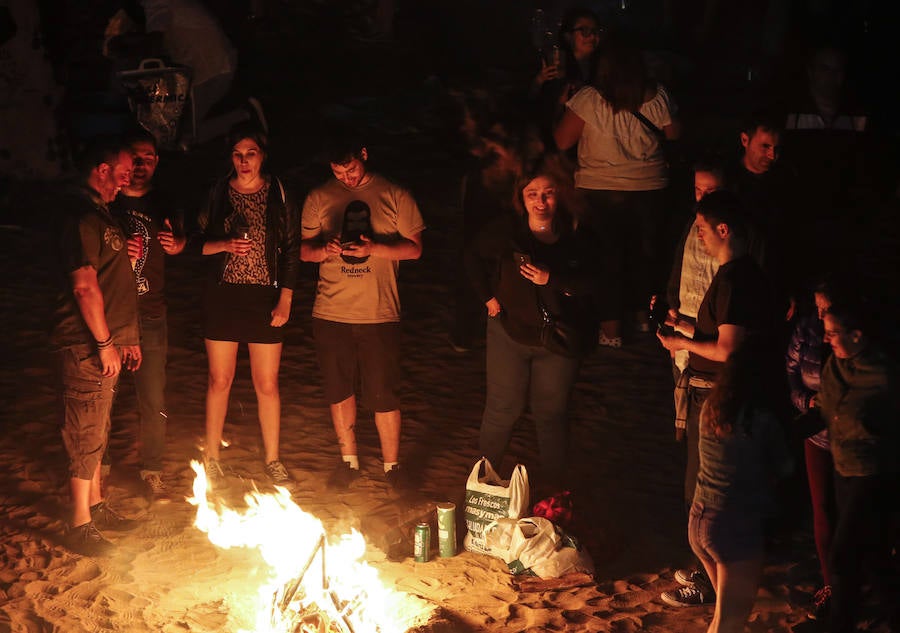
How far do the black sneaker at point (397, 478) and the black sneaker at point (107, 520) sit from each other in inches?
61.9

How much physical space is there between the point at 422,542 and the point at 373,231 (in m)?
1.84

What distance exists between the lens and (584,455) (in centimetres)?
834

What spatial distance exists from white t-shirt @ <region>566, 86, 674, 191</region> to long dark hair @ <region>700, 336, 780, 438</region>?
3.66 m

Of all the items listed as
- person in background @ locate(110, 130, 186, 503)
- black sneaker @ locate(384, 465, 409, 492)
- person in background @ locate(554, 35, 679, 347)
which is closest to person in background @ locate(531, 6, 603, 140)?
person in background @ locate(554, 35, 679, 347)

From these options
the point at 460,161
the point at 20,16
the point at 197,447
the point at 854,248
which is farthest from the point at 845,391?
the point at 20,16

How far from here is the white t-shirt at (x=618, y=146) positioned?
844 cm

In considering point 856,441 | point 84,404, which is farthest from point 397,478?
point 856,441

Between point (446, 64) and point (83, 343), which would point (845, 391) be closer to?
point (83, 343)

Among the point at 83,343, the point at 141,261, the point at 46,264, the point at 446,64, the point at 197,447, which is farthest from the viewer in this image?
the point at 446,64

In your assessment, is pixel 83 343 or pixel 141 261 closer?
pixel 83 343

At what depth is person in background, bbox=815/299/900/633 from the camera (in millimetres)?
5355

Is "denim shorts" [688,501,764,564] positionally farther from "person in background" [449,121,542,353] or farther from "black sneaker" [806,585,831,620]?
"person in background" [449,121,542,353]

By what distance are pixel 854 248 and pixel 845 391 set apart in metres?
8.59

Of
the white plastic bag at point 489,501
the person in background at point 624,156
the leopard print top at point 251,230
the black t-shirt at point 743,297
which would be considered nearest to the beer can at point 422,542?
the white plastic bag at point 489,501
